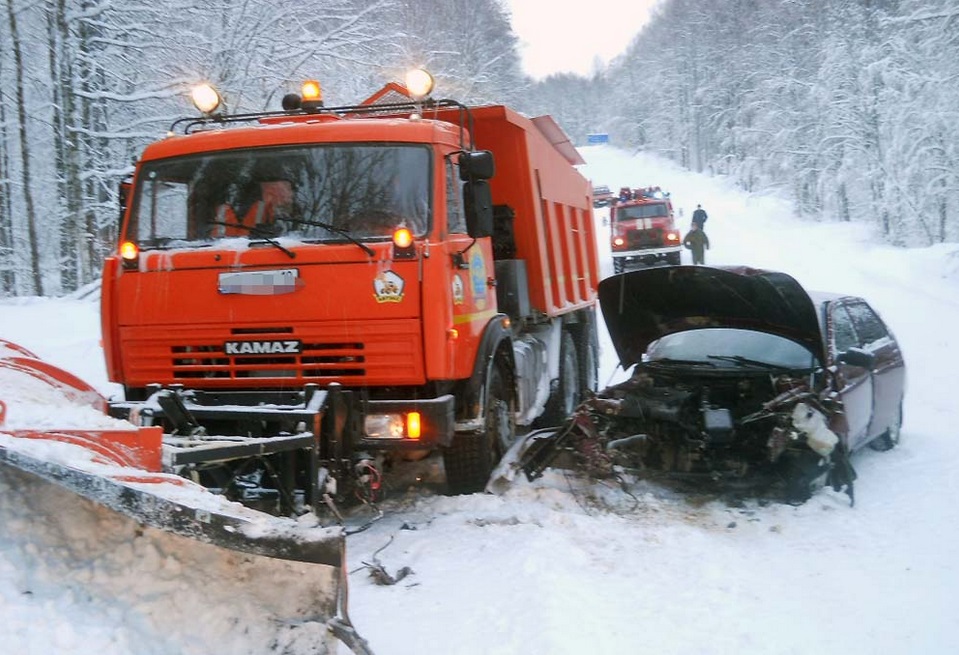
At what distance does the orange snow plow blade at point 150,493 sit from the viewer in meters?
3.00

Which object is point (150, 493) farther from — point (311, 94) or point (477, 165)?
point (311, 94)

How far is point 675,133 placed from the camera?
84.9 m

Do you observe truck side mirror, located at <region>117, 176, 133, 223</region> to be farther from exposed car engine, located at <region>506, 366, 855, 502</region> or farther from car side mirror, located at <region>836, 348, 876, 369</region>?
car side mirror, located at <region>836, 348, 876, 369</region>

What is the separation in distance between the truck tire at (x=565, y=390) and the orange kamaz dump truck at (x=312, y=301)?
3.25m

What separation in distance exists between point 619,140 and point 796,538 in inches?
4193

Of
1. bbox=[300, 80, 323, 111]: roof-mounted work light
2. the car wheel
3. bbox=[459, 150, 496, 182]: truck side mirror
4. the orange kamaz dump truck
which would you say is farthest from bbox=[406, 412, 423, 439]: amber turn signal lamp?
the car wheel

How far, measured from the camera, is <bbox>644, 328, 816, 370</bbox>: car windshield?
6.71m

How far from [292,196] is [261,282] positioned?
2.13ft

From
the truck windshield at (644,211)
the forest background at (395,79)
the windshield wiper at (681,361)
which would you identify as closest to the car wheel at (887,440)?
the windshield wiper at (681,361)

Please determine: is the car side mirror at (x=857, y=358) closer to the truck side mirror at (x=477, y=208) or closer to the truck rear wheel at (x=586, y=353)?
the truck side mirror at (x=477, y=208)

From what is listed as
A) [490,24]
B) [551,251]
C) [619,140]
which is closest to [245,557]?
[551,251]

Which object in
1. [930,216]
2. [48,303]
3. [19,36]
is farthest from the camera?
[930,216]

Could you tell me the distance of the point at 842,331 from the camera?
7.16 m

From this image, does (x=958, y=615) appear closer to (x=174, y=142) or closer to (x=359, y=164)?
(x=359, y=164)
